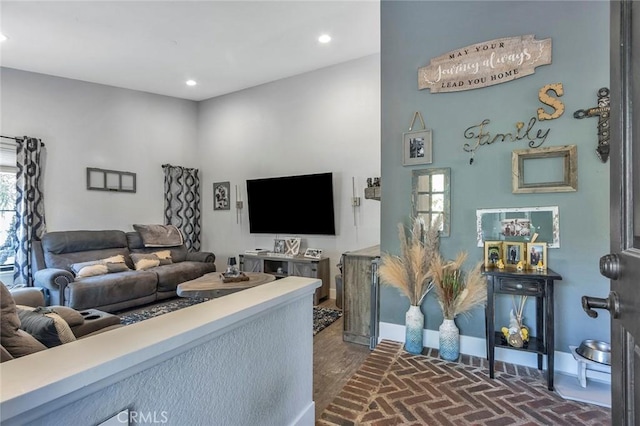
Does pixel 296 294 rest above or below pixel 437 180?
below

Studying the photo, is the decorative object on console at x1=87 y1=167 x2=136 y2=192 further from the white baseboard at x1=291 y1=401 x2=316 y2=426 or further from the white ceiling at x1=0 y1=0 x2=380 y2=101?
the white baseboard at x1=291 y1=401 x2=316 y2=426

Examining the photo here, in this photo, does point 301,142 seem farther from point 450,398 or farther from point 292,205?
point 450,398

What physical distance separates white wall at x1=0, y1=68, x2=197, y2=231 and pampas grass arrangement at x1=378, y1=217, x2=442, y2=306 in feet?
14.8

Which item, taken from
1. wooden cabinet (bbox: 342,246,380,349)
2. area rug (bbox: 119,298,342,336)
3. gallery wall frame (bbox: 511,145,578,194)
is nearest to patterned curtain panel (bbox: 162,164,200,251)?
area rug (bbox: 119,298,342,336)

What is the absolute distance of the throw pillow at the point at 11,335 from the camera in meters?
1.17

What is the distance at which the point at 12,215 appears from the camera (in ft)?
13.6

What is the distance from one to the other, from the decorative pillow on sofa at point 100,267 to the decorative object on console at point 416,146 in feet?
13.1

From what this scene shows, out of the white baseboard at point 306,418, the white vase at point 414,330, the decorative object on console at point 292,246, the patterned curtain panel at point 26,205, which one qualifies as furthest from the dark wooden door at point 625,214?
the patterned curtain panel at point 26,205

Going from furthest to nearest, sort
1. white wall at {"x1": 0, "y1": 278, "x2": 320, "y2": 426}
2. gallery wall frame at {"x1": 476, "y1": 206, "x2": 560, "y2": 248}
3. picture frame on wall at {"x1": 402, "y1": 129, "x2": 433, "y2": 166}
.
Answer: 1. picture frame on wall at {"x1": 402, "y1": 129, "x2": 433, "y2": 166}
2. gallery wall frame at {"x1": 476, "y1": 206, "x2": 560, "y2": 248}
3. white wall at {"x1": 0, "y1": 278, "x2": 320, "y2": 426}

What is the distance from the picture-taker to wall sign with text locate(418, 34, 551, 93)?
2344mm

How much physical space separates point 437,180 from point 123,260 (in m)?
4.33

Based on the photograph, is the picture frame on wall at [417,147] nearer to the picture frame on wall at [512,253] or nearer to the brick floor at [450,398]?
the picture frame on wall at [512,253]

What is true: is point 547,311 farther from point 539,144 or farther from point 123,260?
point 123,260

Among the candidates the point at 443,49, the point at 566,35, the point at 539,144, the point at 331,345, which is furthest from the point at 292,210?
the point at 566,35
